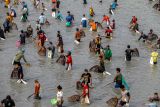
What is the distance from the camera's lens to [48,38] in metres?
40.5

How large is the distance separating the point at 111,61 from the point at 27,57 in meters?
6.12

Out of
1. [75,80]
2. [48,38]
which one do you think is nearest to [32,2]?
[48,38]

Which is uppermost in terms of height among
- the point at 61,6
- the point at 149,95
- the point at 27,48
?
the point at 61,6

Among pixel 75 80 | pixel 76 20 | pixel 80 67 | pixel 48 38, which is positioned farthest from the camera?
pixel 76 20

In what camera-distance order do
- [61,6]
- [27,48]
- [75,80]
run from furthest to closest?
[61,6] → [27,48] → [75,80]

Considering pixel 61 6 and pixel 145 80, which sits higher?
pixel 61 6

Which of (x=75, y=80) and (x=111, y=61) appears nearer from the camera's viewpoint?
(x=75, y=80)

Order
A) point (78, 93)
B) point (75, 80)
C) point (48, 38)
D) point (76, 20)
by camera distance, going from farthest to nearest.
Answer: point (76, 20), point (48, 38), point (75, 80), point (78, 93)

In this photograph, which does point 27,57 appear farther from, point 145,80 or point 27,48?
point 145,80

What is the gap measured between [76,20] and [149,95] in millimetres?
20139

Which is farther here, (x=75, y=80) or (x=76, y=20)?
(x=76, y=20)

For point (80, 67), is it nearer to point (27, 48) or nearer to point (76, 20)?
point (27, 48)

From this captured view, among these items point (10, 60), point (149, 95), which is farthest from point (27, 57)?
point (149, 95)

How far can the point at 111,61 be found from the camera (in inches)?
1382
